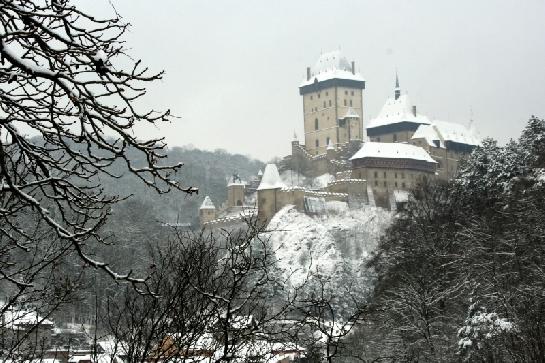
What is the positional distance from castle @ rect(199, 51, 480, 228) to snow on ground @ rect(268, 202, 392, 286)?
3.30ft

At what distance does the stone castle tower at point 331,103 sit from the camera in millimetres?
83375

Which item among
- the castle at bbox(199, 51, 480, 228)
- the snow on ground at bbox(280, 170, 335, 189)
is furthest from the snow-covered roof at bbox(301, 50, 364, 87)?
A: the snow on ground at bbox(280, 170, 335, 189)

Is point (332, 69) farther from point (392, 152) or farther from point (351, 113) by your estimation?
point (392, 152)

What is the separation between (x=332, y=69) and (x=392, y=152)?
2080cm

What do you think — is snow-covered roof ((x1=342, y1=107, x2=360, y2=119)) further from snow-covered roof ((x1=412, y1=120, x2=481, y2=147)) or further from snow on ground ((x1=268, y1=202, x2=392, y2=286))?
snow on ground ((x1=268, y1=202, x2=392, y2=286))

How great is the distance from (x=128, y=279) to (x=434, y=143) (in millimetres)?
74543

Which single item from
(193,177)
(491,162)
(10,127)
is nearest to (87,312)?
(491,162)

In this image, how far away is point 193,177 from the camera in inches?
4023

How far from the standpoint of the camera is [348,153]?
3061 inches

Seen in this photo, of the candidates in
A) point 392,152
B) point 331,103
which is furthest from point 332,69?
point 392,152

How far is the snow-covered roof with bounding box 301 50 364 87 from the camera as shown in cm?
8794

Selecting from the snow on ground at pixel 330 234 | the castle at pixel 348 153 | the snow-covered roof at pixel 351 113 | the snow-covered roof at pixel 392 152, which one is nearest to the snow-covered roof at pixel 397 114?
the castle at pixel 348 153

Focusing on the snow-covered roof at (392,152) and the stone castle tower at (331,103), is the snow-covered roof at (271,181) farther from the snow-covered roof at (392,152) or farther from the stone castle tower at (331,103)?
the stone castle tower at (331,103)

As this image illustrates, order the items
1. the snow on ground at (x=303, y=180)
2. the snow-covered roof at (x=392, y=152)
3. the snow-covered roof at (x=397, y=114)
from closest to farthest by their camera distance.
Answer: the snow-covered roof at (x=392, y=152) → the snow on ground at (x=303, y=180) → the snow-covered roof at (x=397, y=114)
